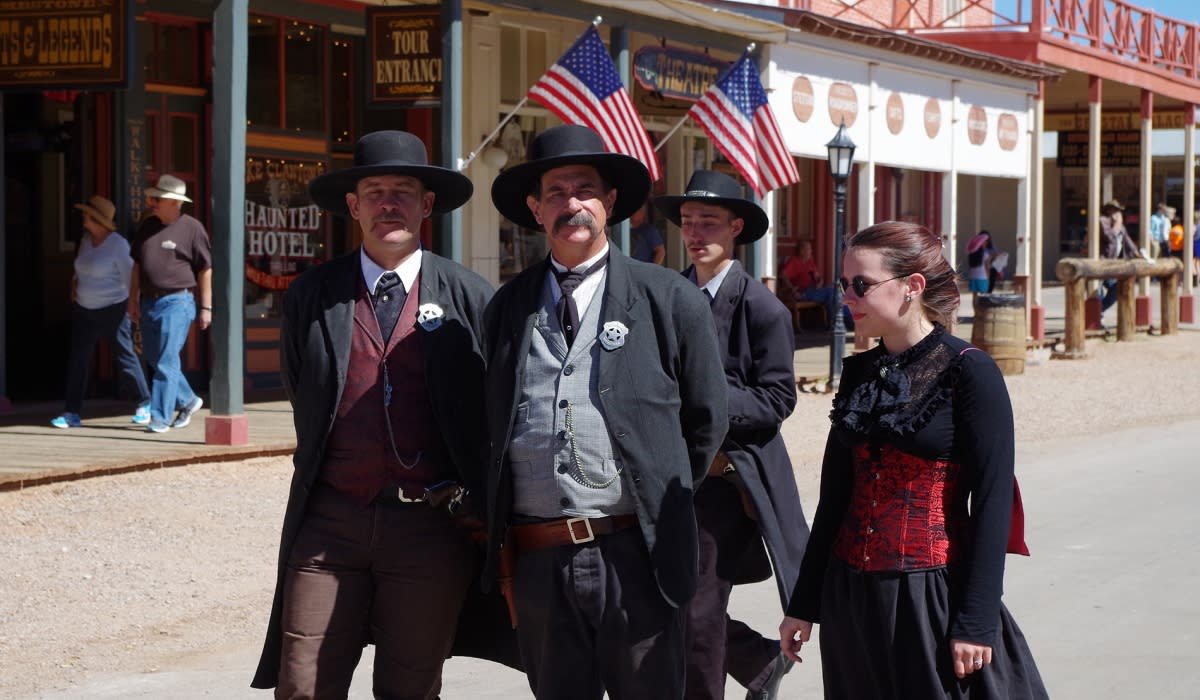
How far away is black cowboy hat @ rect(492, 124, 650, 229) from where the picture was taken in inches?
167

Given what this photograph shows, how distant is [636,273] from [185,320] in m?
8.03

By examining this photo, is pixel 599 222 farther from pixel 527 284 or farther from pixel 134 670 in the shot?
pixel 134 670

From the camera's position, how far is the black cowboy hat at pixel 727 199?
5.56m

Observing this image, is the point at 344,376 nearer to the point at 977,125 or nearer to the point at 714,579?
the point at 714,579

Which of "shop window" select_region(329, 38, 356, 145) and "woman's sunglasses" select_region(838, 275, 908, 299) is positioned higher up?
"shop window" select_region(329, 38, 356, 145)

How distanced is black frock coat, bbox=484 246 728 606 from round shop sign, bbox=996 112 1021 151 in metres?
18.7

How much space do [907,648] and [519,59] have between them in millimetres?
13856

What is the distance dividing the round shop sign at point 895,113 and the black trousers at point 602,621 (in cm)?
1603

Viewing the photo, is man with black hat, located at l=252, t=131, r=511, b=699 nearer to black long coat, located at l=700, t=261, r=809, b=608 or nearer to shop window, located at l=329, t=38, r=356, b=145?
black long coat, located at l=700, t=261, r=809, b=608

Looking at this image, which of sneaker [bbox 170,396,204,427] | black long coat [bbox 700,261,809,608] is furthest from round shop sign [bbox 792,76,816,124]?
black long coat [bbox 700,261,809,608]

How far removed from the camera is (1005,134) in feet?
73.3

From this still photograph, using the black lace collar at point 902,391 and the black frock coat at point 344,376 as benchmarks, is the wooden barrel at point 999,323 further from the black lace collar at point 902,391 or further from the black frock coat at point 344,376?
the black lace collar at point 902,391

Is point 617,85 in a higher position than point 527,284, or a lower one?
higher

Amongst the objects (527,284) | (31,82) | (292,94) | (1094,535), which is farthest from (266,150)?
(527,284)
